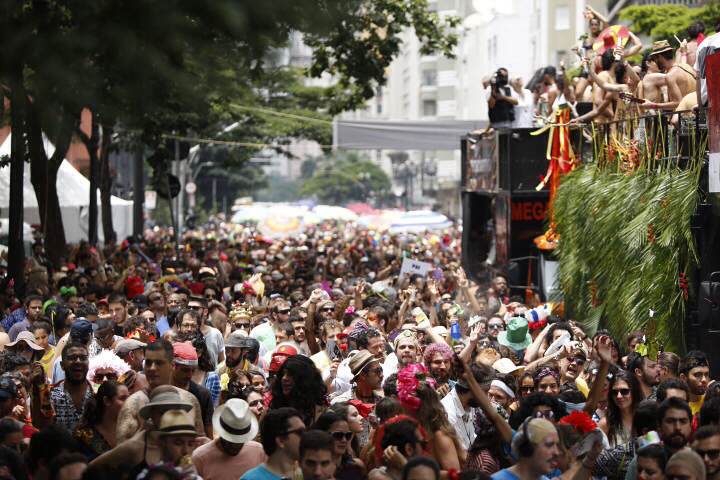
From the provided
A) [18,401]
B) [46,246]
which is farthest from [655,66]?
[46,246]

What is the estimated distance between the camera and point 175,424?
7250 mm

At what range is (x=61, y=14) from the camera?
7051 millimetres

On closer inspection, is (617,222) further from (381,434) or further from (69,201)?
(69,201)

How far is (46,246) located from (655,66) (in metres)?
12.9

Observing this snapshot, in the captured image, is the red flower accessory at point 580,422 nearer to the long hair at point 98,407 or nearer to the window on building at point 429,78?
the long hair at point 98,407

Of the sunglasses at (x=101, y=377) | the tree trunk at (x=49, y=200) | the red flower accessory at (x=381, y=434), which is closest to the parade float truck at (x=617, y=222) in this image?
the sunglasses at (x=101, y=377)

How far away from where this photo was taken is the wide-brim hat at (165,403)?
7.54m

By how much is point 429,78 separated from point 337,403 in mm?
110277

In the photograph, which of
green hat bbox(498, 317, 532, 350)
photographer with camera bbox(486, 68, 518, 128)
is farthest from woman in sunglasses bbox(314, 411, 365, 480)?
photographer with camera bbox(486, 68, 518, 128)

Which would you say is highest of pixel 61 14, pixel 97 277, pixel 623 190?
pixel 61 14

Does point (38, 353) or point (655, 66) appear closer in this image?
point (38, 353)

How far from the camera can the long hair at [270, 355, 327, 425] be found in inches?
346

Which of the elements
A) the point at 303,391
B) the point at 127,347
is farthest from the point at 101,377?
the point at 303,391

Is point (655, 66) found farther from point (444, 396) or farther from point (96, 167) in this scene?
point (96, 167)
